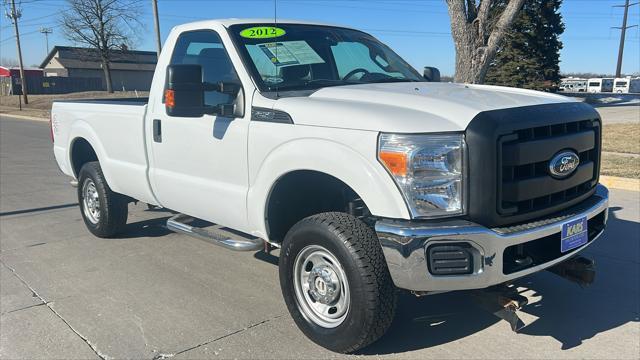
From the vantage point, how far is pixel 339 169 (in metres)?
3.21

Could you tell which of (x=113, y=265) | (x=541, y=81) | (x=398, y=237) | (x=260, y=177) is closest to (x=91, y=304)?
(x=113, y=265)

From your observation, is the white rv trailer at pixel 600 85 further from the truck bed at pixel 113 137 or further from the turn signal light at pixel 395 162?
the turn signal light at pixel 395 162

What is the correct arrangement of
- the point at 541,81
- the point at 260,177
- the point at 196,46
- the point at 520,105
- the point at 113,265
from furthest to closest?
the point at 541,81 → the point at 113,265 → the point at 196,46 → the point at 260,177 → the point at 520,105

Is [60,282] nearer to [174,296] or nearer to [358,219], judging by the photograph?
[174,296]

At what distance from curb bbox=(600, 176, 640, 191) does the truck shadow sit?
360cm

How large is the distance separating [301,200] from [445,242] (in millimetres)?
1316

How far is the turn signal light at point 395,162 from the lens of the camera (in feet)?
9.66

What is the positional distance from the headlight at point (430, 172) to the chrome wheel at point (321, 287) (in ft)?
2.18

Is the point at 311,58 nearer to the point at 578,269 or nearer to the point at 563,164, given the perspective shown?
the point at 563,164

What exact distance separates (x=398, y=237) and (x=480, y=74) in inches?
327

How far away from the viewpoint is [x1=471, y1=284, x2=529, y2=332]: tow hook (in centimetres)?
319

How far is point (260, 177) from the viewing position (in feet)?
12.3

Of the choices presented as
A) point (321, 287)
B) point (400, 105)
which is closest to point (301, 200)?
point (321, 287)

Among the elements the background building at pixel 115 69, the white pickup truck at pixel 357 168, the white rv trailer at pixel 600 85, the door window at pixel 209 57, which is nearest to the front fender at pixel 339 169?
the white pickup truck at pixel 357 168
